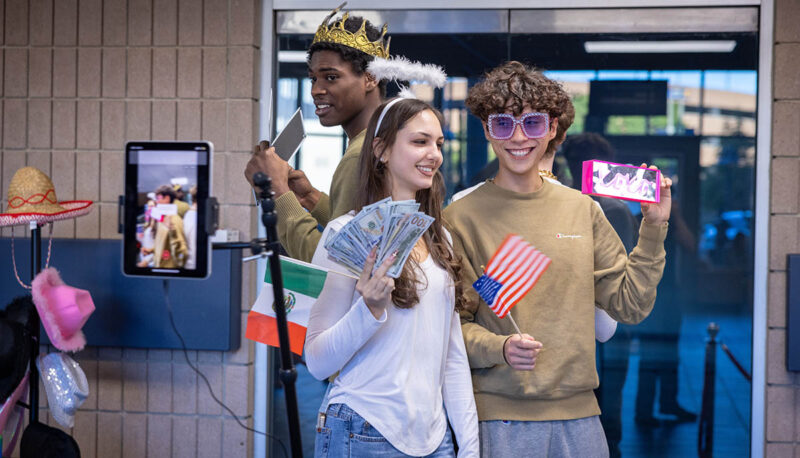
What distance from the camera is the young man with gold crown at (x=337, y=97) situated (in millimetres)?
2342

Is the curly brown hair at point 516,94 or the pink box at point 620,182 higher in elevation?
Answer: the curly brown hair at point 516,94

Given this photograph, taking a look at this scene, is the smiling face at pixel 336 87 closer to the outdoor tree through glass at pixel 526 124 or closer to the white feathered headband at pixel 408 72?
the white feathered headband at pixel 408 72

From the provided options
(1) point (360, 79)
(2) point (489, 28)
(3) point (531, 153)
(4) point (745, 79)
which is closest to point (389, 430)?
(3) point (531, 153)

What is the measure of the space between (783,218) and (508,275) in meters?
2.38

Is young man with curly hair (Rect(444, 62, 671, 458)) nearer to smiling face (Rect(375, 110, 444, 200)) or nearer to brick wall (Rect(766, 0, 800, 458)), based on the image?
smiling face (Rect(375, 110, 444, 200))

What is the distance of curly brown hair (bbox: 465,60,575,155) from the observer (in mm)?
2193

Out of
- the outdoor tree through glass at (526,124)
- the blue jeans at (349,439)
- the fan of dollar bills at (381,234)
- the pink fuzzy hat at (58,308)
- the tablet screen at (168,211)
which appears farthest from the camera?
the pink fuzzy hat at (58,308)

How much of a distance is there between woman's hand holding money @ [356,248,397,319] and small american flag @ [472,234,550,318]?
0.30 meters

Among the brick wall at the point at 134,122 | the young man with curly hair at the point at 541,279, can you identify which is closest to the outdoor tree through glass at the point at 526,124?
the young man with curly hair at the point at 541,279

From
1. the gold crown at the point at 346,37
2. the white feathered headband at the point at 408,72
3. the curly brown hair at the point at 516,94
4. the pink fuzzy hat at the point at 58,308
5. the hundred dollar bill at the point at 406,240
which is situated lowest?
the pink fuzzy hat at the point at 58,308

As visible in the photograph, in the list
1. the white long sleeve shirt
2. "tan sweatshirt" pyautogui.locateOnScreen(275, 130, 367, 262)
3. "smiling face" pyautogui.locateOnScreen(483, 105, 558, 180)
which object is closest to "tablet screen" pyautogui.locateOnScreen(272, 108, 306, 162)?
"tan sweatshirt" pyautogui.locateOnScreen(275, 130, 367, 262)

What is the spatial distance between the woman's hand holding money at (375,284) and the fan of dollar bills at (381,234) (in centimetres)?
1

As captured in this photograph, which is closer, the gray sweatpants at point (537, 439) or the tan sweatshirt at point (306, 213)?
the gray sweatpants at point (537, 439)

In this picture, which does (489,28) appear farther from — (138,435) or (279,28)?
(138,435)
